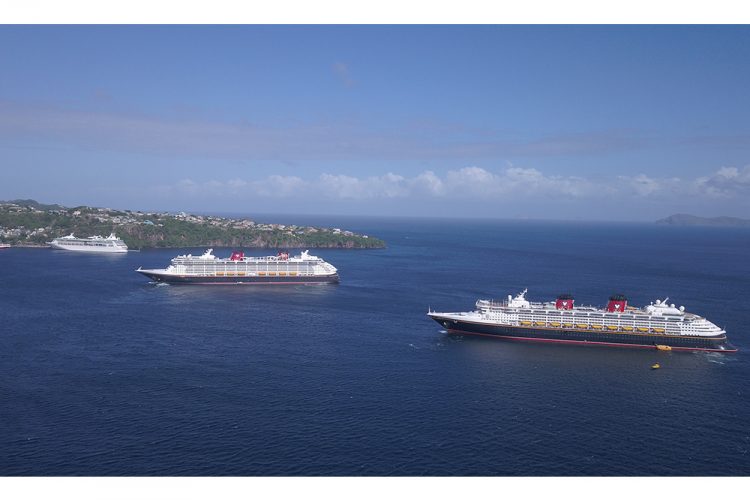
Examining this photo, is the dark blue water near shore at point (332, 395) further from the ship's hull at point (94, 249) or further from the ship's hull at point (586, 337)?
the ship's hull at point (94, 249)

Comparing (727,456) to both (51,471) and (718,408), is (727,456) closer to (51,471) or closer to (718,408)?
(718,408)

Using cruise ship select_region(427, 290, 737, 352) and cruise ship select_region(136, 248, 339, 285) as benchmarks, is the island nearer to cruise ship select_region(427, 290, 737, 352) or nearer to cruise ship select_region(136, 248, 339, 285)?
cruise ship select_region(136, 248, 339, 285)

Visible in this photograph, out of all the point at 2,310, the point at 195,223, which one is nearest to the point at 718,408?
the point at 2,310

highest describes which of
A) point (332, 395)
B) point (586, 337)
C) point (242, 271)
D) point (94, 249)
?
point (94, 249)

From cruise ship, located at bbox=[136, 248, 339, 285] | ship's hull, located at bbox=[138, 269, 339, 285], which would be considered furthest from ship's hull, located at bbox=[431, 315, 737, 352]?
cruise ship, located at bbox=[136, 248, 339, 285]

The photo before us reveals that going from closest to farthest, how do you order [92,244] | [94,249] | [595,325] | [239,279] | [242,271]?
[595,325], [239,279], [242,271], [94,249], [92,244]

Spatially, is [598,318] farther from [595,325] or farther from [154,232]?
[154,232]

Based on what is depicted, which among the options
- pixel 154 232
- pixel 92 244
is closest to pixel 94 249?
pixel 92 244
